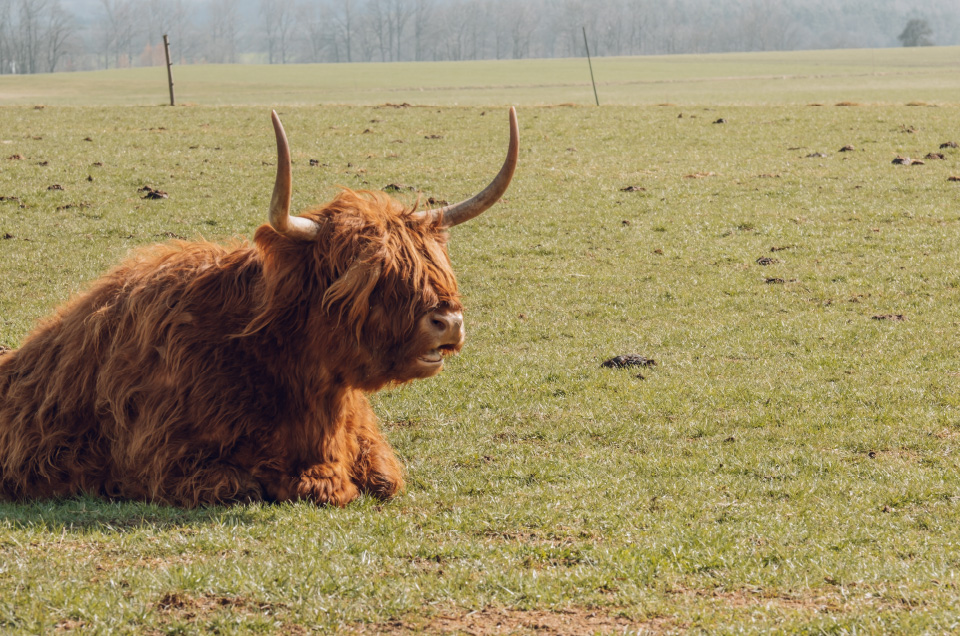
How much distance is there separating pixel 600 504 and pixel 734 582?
1434 millimetres

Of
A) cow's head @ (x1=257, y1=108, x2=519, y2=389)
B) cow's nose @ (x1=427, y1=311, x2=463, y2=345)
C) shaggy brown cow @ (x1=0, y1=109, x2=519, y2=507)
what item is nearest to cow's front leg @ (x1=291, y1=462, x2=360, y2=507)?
shaggy brown cow @ (x1=0, y1=109, x2=519, y2=507)

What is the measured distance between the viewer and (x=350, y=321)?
582 cm

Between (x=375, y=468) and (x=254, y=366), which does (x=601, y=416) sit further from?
(x=254, y=366)

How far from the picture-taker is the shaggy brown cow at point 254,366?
19.1ft

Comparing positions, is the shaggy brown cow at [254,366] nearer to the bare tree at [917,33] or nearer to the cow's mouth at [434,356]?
the cow's mouth at [434,356]

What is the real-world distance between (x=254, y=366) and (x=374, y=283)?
0.99 metres

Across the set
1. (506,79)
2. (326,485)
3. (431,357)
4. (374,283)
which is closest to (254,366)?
(326,485)

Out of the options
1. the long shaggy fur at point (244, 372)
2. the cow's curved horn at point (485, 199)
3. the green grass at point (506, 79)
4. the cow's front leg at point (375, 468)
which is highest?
the green grass at point (506, 79)

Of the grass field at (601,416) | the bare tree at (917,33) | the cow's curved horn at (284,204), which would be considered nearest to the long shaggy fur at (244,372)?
the cow's curved horn at (284,204)

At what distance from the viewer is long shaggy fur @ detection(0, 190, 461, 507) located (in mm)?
5848

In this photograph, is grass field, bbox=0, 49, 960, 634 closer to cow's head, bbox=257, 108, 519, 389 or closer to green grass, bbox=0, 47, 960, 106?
cow's head, bbox=257, 108, 519, 389

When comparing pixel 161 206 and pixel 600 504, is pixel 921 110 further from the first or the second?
pixel 600 504

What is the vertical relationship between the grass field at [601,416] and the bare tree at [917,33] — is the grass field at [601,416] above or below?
below

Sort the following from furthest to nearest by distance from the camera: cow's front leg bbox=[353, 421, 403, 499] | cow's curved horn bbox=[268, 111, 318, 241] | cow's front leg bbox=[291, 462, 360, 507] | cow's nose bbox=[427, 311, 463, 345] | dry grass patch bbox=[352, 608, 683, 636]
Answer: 1. cow's front leg bbox=[353, 421, 403, 499]
2. cow's front leg bbox=[291, 462, 360, 507]
3. cow's nose bbox=[427, 311, 463, 345]
4. cow's curved horn bbox=[268, 111, 318, 241]
5. dry grass patch bbox=[352, 608, 683, 636]
